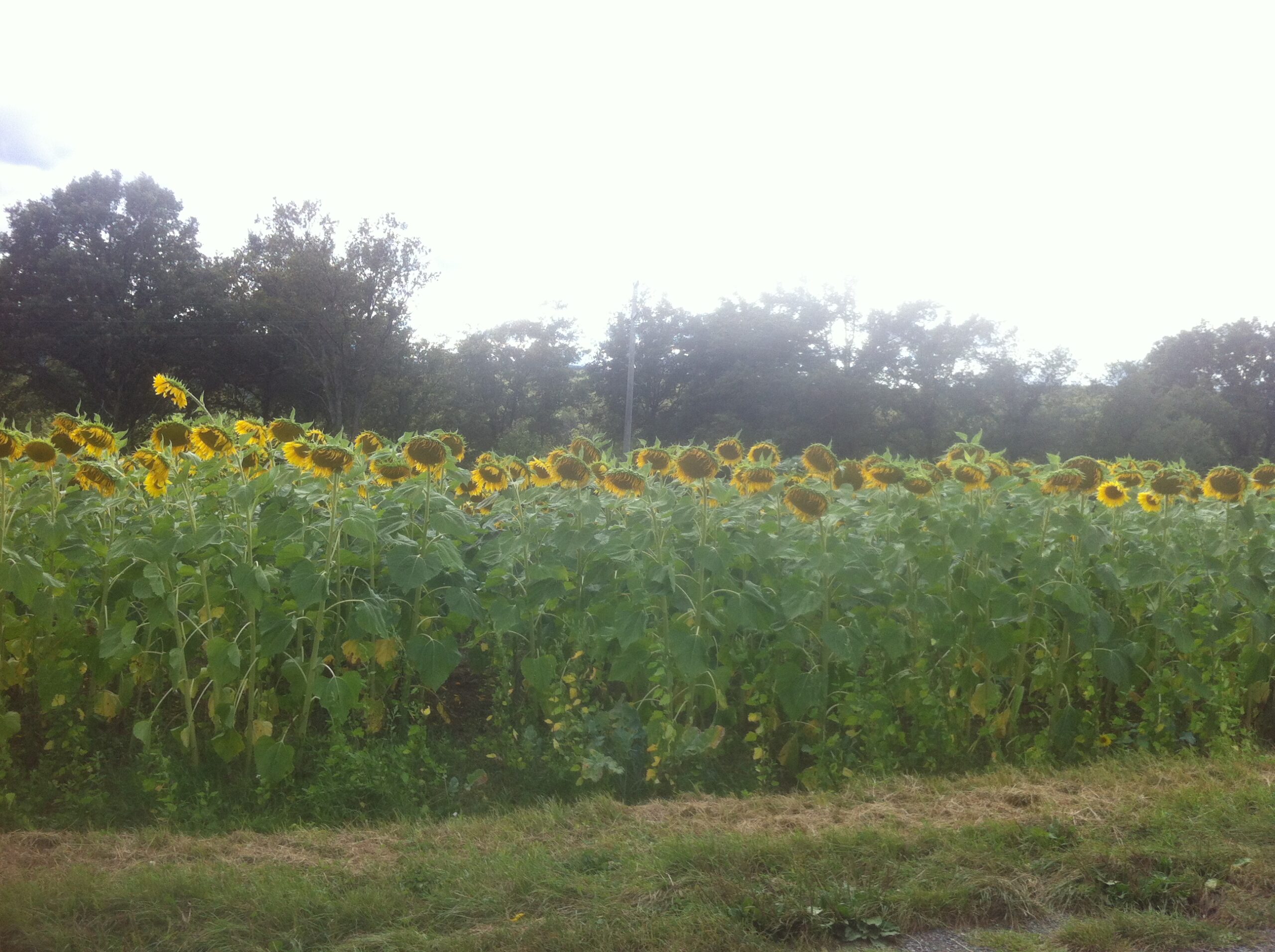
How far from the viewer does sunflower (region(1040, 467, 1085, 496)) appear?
4.21 metres

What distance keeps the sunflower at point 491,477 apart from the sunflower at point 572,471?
369 millimetres

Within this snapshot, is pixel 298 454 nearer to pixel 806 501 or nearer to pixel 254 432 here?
pixel 254 432

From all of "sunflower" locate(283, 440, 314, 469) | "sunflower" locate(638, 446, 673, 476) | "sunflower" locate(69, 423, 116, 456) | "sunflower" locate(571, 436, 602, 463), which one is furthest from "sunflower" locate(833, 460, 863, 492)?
"sunflower" locate(69, 423, 116, 456)

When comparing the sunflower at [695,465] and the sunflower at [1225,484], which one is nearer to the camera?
the sunflower at [695,465]

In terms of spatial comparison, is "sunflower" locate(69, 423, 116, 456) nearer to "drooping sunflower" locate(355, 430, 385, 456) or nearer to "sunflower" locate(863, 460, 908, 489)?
"drooping sunflower" locate(355, 430, 385, 456)

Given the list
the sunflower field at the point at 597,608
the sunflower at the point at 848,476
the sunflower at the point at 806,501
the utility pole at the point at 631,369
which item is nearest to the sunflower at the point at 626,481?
the sunflower field at the point at 597,608

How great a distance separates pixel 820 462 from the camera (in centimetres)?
424

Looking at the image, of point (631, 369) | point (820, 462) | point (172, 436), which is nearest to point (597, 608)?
point (820, 462)

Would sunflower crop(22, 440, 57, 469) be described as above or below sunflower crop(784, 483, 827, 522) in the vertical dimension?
above

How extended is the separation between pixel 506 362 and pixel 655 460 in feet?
116

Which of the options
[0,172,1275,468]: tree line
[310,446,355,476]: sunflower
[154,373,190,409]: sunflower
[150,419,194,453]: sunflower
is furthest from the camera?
[0,172,1275,468]: tree line

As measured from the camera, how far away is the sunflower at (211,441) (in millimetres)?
3877

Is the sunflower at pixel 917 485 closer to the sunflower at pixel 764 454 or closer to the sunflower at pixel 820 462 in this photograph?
the sunflower at pixel 820 462

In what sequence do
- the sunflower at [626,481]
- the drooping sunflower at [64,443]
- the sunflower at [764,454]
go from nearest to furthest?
the drooping sunflower at [64,443] < the sunflower at [626,481] < the sunflower at [764,454]
